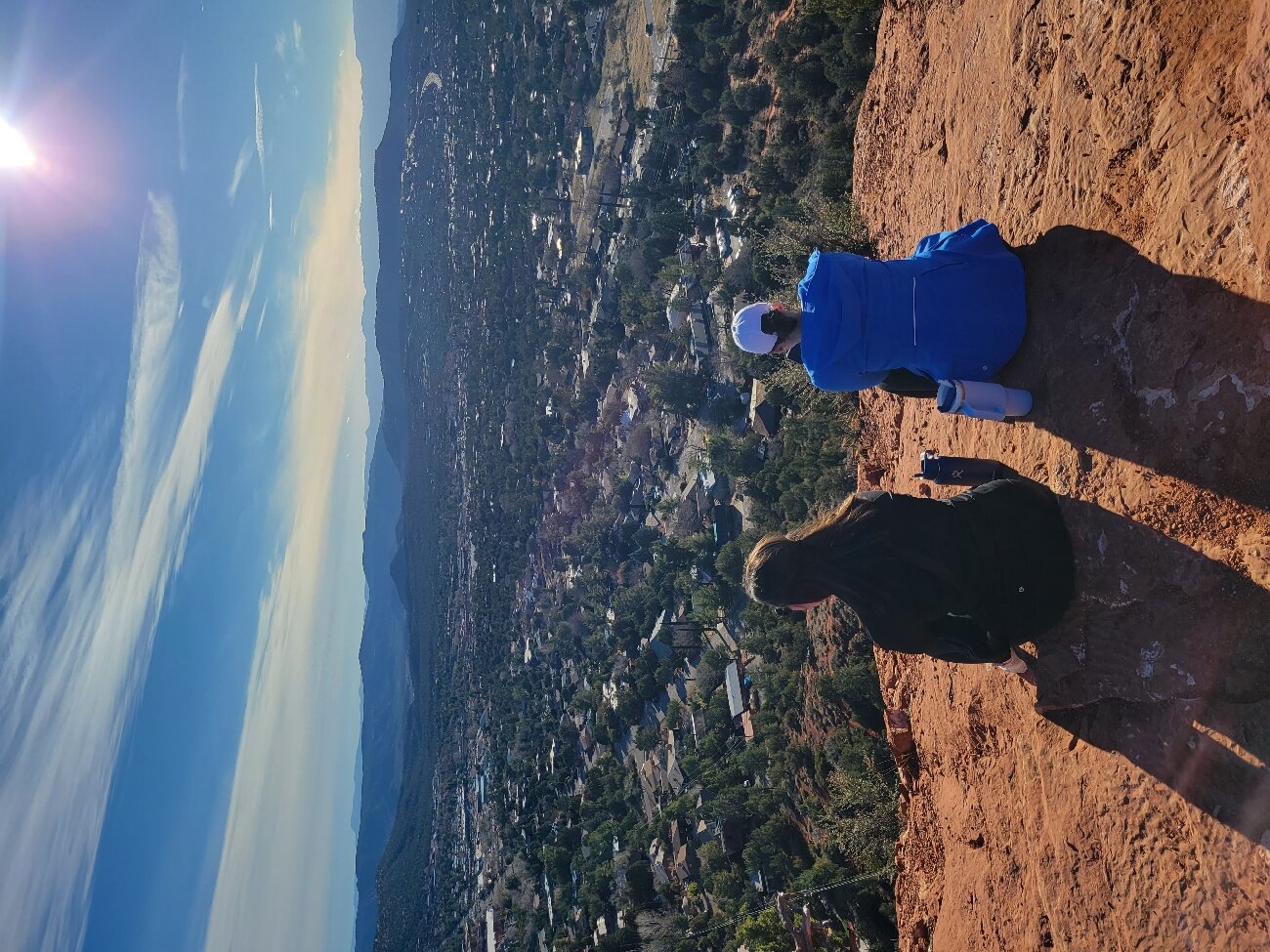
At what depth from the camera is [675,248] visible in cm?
2053

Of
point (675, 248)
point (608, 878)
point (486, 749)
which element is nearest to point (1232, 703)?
point (675, 248)

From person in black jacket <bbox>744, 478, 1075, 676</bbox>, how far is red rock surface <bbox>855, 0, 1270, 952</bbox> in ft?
0.74

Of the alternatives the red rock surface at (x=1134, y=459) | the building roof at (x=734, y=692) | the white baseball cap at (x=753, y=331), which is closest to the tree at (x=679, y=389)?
the building roof at (x=734, y=692)

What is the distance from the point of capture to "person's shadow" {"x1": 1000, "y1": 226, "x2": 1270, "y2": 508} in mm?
3021

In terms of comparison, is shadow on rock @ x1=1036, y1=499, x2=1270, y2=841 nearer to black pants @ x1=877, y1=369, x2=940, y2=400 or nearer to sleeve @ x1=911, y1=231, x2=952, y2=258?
black pants @ x1=877, y1=369, x2=940, y2=400

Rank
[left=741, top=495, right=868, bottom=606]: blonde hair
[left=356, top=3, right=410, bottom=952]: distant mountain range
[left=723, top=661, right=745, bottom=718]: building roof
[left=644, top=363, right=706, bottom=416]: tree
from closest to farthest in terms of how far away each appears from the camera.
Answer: [left=741, top=495, right=868, bottom=606]: blonde hair → [left=723, top=661, right=745, bottom=718]: building roof → [left=644, top=363, right=706, bottom=416]: tree → [left=356, top=3, right=410, bottom=952]: distant mountain range

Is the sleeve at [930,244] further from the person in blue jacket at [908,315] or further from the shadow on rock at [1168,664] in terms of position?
the shadow on rock at [1168,664]

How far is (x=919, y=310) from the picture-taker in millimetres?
4316

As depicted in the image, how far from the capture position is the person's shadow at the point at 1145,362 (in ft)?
9.91

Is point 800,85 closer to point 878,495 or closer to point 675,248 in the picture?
point 675,248

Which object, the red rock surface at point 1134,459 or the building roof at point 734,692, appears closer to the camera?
the red rock surface at point 1134,459

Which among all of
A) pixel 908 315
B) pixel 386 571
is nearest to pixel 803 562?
pixel 908 315

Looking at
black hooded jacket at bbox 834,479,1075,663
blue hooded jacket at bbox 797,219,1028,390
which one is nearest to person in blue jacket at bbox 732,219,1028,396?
blue hooded jacket at bbox 797,219,1028,390

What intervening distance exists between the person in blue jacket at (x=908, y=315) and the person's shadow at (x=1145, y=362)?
21 centimetres
